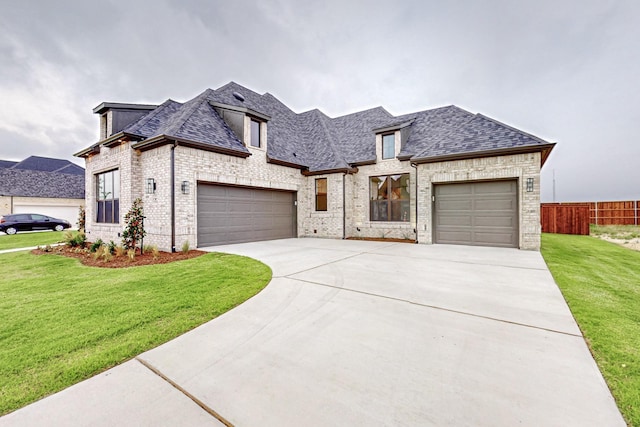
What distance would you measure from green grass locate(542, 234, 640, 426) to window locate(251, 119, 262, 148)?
36.8ft

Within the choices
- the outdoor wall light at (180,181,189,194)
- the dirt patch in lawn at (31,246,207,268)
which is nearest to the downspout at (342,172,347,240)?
the dirt patch in lawn at (31,246,207,268)

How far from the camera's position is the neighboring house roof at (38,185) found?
21.9m

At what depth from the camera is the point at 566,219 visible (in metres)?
15.5

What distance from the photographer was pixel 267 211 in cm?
1215

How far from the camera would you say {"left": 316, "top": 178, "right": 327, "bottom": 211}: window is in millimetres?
13490

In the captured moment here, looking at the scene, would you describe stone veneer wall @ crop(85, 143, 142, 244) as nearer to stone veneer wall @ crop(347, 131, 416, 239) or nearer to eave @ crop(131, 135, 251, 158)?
eave @ crop(131, 135, 251, 158)

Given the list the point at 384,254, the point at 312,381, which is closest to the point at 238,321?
the point at 312,381

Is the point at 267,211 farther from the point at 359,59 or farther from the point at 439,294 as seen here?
the point at 359,59

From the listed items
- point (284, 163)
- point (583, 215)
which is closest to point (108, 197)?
point (284, 163)

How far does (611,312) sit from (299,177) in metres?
11.9

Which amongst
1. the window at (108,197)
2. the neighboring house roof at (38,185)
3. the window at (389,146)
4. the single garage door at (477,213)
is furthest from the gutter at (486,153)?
the neighboring house roof at (38,185)

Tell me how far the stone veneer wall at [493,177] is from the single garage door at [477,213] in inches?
12.0

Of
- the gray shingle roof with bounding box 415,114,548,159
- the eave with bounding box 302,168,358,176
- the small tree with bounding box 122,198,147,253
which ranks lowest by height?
the small tree with bounding box 122,198,147,253

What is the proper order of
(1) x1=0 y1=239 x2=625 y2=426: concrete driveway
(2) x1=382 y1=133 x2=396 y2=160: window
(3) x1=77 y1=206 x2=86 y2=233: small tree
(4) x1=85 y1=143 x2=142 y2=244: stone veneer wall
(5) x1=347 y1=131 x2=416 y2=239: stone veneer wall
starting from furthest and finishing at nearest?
(2) x1=382 y1=133 x2=396 y2=160: window < (5) x1=347 y1=131 x2=416 y2=239: stone veneer wall < (3) x1=77 y1=206 x2=86 y2=233: small tree < (4) x1=85 y1=143 x2=142 y2=244: stone veneer wall < (1) x1=0 y1=239 x2=625 y2=426: concrete driveway
